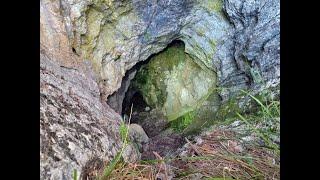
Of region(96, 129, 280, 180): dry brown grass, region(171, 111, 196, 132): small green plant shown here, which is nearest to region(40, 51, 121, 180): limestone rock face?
region(96, 129, 280, 180): dry brown grass

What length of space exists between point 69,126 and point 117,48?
1.42m

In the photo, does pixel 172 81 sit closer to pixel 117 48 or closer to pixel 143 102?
pixel 143 102

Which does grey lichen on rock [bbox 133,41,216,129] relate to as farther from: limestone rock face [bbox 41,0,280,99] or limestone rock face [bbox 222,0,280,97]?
limestone rock face [bbox 222,0,280,97]

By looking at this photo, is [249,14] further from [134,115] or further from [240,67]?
[134,115]

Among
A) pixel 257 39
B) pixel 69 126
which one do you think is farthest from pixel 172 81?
pixel 69 126

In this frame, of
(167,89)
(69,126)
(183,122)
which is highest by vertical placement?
(167,89)

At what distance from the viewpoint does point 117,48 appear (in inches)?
120

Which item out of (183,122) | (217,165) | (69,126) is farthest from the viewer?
(183,122)

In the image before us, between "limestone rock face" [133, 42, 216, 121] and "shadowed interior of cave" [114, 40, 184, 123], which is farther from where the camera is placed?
"limestone rock face" [133, 42, 216, 121]

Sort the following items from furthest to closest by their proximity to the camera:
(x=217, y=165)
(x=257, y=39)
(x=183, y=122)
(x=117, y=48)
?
(x=183, y=122)
(x=117, y=48)
(x=257, y=39)
(x=217, y=165)

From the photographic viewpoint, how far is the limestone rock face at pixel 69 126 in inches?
60.9

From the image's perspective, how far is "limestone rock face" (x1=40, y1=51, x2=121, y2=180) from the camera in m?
1.55

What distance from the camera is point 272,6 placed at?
2.72m

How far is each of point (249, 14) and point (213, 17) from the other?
0.34 metres
